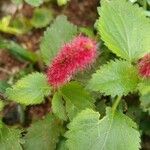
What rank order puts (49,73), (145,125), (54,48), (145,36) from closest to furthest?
(49,73), (145,36), (54,48), (145,125)

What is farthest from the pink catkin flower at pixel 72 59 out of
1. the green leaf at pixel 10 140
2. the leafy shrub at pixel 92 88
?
the green leaf at pixel 10 140

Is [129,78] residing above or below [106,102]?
above

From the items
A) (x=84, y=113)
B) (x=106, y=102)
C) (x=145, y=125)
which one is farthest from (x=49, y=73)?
(x=145, y=125)

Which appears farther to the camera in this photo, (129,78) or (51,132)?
(51,132)

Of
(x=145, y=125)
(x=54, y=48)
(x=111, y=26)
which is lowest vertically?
(x=145, y=125)

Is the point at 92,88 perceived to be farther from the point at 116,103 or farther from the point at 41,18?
the point at 41,18

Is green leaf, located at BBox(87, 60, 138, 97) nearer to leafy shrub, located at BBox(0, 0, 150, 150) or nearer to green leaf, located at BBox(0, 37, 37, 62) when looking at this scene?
leafy shrub, located at BBox(0, 0, 150, 150)

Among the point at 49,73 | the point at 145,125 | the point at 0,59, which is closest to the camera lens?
the point at 49,73

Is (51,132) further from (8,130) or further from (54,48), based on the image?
(54,48)
